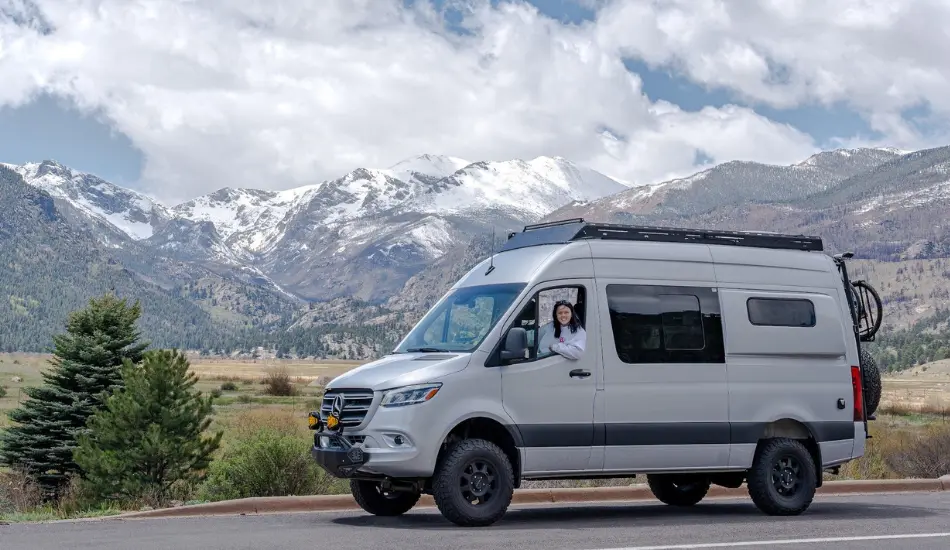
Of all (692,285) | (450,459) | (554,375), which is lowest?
(450,459)

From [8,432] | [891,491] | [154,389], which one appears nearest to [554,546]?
[891,491]

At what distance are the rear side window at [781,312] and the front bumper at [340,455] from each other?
4.90 m

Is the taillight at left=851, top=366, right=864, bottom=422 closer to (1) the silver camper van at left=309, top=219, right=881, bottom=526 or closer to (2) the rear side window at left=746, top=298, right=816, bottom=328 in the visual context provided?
(1) the silver camper van at left=309, top=219, right=881, bottom=526

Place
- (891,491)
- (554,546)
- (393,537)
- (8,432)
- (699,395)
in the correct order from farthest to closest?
(8,432) < (891,491) < (699,395) < (393,537) < (554,546)

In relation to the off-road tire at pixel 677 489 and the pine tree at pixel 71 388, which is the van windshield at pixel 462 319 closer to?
the off-road tire at pixel 677 489

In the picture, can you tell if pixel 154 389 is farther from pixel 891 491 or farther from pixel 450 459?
pixel 891 491

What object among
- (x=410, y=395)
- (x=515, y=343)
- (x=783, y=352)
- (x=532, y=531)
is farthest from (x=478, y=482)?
(x=783, y=352)

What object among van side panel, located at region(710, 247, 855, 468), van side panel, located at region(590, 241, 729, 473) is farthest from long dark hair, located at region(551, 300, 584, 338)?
van side panel, located at region(710, 247, 855, 468)

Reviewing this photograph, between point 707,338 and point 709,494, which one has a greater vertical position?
point 707,338

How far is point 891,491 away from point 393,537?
32.6 ft

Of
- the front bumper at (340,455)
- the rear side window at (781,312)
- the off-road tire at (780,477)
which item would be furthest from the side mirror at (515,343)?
the off-road tire at (780,477)

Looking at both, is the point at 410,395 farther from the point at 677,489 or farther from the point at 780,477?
the point at 677,489

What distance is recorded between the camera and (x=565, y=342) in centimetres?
1267

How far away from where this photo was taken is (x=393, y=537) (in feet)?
37.0
